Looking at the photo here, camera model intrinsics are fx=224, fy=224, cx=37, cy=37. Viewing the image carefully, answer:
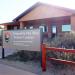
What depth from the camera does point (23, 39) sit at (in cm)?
1296

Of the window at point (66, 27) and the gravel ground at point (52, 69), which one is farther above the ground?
the window at point (66, 27)

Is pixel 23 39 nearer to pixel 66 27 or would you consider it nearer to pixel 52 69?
pixel 52 69

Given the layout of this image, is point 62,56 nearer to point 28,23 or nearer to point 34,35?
point 34,35

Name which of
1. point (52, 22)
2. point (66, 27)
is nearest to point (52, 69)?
point (66, 27)

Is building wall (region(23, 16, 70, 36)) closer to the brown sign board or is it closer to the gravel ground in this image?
the brown sign board

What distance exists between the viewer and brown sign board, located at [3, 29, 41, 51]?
1189cm

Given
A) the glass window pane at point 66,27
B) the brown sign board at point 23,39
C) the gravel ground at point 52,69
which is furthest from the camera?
the glass window pane at point 66,27

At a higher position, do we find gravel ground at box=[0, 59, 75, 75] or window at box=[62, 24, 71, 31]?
window at box=[62, 24, 71, 31]

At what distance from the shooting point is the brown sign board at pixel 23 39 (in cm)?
1189

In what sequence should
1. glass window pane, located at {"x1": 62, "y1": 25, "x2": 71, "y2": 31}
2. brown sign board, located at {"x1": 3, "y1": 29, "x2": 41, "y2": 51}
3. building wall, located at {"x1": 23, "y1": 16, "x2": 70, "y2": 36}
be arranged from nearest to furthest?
brown sign board, located at {"x1": 3, "y1": 29, "x2": 41, "y2": 51}
glass window pane, located at {"x1": 62, "y1": 25, "x2": 71, "y2": 31}
building wall, located at {"x1": 23, "y1": 16, "x2": 70, "y2": 36}

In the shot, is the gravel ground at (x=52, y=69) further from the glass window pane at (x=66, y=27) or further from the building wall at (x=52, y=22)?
the building wall at (x=52, y=22)

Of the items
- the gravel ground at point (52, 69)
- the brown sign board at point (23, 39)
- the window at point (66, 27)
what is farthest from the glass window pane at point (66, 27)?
the gravel ground at point (52, 69)

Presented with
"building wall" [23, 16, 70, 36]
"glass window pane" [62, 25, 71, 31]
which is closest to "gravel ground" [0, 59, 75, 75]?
"glass window pane" [62, 25, 71, 31]

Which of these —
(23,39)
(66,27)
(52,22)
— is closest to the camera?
(23,39)
